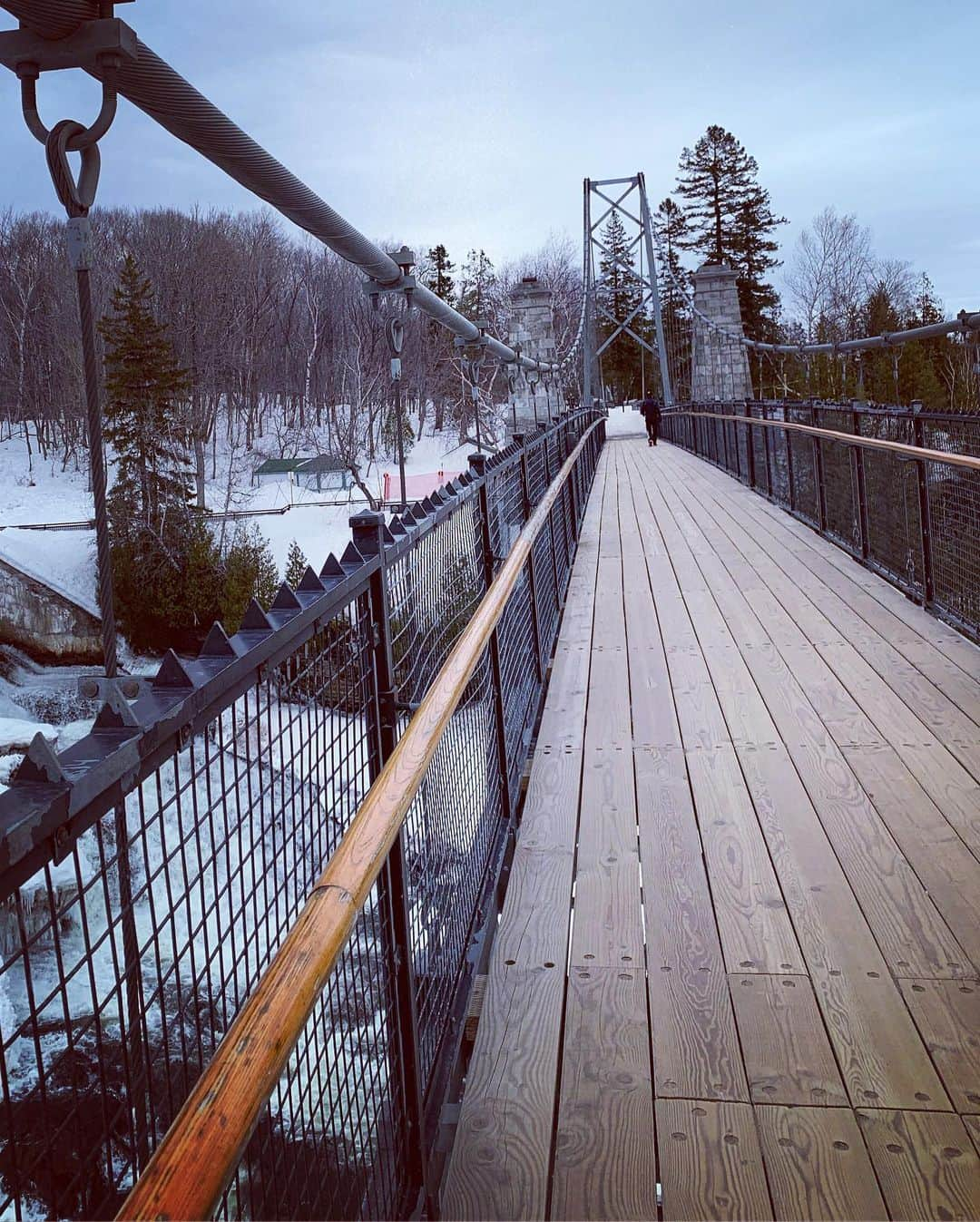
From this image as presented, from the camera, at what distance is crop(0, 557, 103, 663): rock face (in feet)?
99.1

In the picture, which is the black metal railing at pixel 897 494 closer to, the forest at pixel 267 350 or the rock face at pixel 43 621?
the forest at pixel 267 350

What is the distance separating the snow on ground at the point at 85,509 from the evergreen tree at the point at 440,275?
719cm

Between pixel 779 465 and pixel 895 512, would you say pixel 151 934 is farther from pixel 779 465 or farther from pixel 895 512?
pixel 779 465

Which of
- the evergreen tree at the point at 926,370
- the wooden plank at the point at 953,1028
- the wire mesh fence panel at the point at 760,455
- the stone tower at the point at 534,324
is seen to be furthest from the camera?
the evergreen tree at the point at 926,370

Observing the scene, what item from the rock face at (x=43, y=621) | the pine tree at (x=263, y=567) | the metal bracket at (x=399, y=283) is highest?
the metal bracket at (x=399, y=283)

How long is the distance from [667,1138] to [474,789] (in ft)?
3.74

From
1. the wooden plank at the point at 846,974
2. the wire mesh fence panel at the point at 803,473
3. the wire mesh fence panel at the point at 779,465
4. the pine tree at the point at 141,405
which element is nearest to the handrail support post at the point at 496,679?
the wooden plank at the point at 846,974

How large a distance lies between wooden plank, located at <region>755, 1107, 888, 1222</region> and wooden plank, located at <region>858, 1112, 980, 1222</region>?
0.09 feet

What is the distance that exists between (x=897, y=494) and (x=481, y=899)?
16.4 ft

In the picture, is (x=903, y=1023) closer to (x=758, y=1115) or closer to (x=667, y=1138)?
(x=758, y=1115)

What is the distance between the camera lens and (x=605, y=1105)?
2.05 meters

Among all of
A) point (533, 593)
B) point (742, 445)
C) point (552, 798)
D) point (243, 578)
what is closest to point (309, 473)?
point (243, 578)

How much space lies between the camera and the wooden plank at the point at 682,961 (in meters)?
2.13

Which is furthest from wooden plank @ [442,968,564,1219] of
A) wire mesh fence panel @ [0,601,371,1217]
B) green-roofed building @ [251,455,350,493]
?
green-roofed building @ [251,455,350,493]
